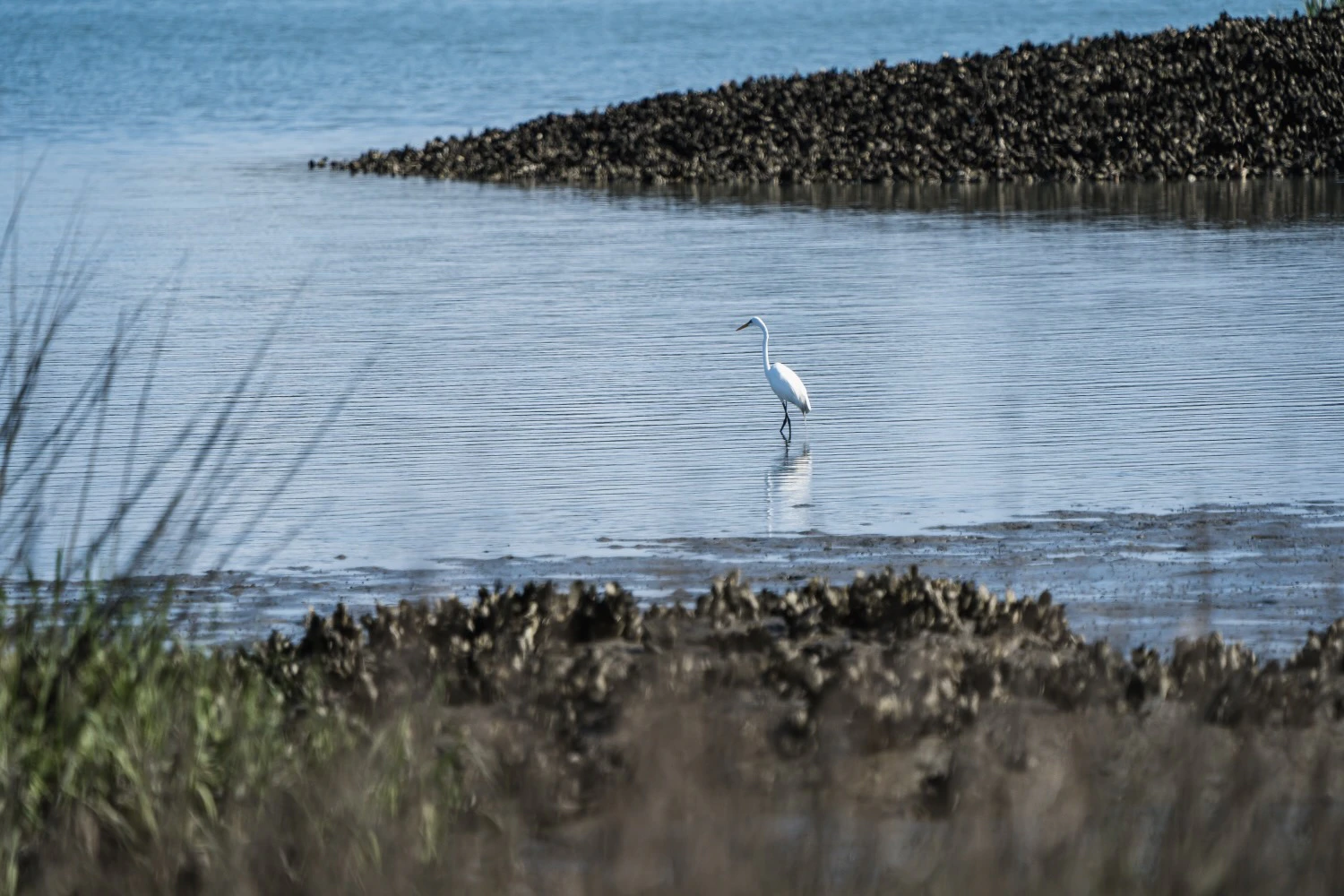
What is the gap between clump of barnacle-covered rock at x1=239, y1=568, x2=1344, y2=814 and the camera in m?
7.75

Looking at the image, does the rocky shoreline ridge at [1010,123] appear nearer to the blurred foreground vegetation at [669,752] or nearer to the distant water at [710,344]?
the distant water at [710,344]

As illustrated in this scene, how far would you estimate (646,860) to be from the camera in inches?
179

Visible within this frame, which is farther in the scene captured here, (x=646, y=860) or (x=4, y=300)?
(x=4, y=300)

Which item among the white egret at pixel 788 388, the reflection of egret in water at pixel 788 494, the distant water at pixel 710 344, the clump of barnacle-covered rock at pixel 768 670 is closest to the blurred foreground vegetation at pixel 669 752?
the clump of barnacle-covered rock at pixel 768 670

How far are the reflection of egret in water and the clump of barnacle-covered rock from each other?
10.6ft

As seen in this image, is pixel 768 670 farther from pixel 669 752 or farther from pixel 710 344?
pixel 710 344

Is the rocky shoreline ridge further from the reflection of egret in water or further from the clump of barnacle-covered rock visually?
the clump of barnacle-covered rock

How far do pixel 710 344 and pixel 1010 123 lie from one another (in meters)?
19.4

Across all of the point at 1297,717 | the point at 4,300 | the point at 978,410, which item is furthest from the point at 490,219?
the point at 1297,717

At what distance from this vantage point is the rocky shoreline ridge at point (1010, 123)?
37.3 meters

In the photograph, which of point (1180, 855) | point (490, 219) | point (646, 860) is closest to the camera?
point (646, 860)

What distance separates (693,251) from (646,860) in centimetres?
2466

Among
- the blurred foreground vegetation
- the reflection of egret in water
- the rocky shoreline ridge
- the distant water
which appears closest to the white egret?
the distant water

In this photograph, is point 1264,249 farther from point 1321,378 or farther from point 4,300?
point 4,300
